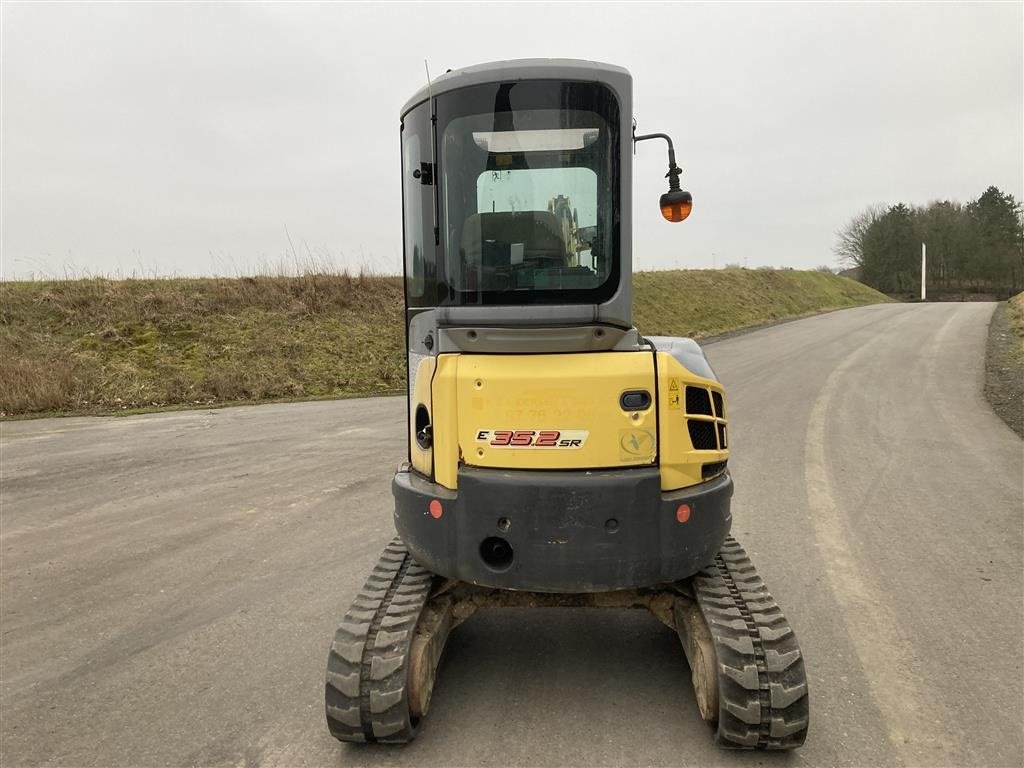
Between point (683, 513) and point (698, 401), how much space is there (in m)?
0.51

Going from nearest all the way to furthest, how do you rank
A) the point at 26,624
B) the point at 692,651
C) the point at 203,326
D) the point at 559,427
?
the point at 559,427 < the point at 692,651 < the point at 26,624 < the point at 203,326

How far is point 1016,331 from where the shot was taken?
1855 cm

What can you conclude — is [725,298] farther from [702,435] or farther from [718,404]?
[702,435]

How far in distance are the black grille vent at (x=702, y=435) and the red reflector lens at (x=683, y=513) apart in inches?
10.7

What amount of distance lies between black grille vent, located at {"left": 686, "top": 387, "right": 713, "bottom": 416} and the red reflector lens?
41cm

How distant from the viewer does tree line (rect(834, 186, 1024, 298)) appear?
57562mm

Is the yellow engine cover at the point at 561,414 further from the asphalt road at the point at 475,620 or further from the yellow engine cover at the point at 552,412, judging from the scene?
the asphalt road at the point at 475,620

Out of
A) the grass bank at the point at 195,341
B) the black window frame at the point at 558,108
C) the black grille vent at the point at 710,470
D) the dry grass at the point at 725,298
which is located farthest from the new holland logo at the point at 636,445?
the dry grass at the point at 725,298

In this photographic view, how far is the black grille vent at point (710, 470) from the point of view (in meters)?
3.06

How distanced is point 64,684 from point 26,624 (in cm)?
100

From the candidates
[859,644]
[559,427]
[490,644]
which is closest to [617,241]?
[559,427]

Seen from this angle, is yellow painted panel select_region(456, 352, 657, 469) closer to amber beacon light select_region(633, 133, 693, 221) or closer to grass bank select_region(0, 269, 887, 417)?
amber beacon light select_region(633, 133, 693, 221)

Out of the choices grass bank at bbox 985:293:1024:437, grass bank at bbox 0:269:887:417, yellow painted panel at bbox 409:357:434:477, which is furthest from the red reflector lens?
grass bank at bbox 0:269:887:417

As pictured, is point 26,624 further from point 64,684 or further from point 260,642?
point 260,642
